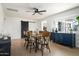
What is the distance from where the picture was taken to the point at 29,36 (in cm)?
288

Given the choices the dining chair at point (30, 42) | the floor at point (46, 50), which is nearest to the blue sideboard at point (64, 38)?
the floor at point (46, 50)

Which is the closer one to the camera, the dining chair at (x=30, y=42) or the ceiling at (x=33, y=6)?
the ceiling at (x=33, y=6)

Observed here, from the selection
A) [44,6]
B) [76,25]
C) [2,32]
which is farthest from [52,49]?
[2,32]

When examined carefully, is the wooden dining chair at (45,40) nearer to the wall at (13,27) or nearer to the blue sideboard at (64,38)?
the blue sideboard at (64,38)

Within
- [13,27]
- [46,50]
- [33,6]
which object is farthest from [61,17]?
[13,27]

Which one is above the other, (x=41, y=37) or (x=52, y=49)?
(x=41, y=37)

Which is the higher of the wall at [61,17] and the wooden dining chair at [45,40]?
the wall at [61,17]

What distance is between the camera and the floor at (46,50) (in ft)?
8.98

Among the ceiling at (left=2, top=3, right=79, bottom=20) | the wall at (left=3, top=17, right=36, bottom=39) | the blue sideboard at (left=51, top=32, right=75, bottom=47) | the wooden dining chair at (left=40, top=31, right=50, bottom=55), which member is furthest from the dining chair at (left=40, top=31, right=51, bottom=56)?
the ceiling at (left=2, top=3, right=79, bottom=20)

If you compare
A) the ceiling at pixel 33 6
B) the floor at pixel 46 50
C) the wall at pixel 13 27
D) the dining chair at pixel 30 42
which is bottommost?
the floor at pixel 46 50

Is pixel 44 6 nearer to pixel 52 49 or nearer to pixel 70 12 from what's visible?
pixel 70 12

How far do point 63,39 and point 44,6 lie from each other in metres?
0.86

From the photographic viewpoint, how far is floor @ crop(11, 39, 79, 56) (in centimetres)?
274

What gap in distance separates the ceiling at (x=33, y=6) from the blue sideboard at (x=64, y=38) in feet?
1.64
